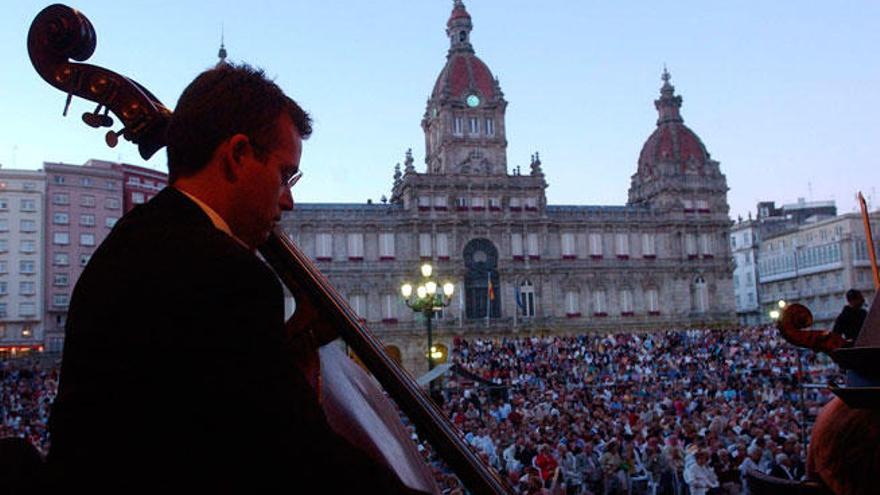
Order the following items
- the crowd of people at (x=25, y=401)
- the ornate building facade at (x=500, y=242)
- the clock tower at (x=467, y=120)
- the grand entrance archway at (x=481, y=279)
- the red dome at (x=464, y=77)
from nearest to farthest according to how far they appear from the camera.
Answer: the crowd of people at (x=25, y=401), the ornate building facade at (x=500, y=242), the grand entrance archway at (x=481, y=279), the clock tower at (x=467, y=120), the red dome at (x=464, y=77)

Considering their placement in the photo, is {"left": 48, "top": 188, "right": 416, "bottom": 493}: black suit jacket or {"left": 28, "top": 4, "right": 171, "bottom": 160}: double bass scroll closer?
{"left": 48, "top": 188, "right": 416, "bottom": 493}: black suit jacket

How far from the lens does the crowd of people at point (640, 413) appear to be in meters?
11.8

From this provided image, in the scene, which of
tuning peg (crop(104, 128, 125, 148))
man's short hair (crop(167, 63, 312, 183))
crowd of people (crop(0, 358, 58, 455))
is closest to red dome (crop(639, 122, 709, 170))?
crowd of people (crop(0, 358, 58, 455))

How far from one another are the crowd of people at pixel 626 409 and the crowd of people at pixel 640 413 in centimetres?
4

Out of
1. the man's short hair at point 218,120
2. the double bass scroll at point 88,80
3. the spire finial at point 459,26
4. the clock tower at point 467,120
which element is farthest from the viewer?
the spire finial at point 459,26

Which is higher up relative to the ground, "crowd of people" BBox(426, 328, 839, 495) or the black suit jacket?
the black suit jacket

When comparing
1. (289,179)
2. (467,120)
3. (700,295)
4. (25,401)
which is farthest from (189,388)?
(700,295)

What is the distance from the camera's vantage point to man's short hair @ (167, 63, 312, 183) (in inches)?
60.9

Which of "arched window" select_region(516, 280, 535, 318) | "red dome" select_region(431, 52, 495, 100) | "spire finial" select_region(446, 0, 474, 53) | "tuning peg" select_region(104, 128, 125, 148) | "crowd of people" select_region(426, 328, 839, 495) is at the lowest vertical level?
"crowd of people" select_region(426, 328, 839, 495)

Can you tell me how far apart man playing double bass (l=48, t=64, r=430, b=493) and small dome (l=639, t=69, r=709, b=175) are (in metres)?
61.1

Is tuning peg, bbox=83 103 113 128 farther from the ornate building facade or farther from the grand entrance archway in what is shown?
the grand entrance archway

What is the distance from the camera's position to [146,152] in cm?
199

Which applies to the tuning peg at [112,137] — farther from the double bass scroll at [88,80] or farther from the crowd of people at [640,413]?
the crowd of people at [640,413]

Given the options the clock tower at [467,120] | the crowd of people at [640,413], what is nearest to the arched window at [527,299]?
the clock tower at [467,120]
